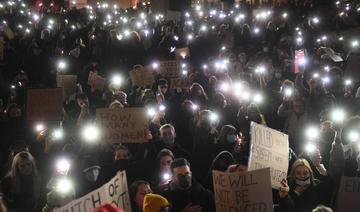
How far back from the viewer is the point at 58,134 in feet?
26.4

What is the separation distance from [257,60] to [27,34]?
5940mm

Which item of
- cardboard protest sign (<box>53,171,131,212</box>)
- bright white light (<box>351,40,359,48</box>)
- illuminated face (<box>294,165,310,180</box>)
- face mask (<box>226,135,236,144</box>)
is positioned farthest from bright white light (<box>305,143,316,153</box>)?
bright white light (<box>351,40,359,48</box>)

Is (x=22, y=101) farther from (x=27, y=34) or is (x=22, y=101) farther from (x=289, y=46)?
(x=289, y=46)

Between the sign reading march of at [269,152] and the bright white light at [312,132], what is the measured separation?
49.7 inches

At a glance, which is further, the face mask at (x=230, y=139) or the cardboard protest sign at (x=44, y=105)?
the cardboard protest sign at (x=44, y=105)

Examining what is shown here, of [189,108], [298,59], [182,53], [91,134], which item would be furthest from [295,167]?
[182,53]

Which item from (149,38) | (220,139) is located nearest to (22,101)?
(220,139)

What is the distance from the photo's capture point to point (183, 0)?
2244 cm

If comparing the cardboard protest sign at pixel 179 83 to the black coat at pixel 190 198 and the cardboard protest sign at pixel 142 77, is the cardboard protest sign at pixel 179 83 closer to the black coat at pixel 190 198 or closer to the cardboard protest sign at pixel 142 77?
the cardboard protest sign at pixel 142 77

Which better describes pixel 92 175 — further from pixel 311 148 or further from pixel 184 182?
pixel 311 148

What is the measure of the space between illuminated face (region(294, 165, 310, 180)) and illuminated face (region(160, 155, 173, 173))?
139cm

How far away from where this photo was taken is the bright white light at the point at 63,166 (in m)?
6.95

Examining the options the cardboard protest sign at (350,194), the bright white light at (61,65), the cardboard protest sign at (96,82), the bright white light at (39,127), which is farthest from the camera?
the bright white light at (61,65)

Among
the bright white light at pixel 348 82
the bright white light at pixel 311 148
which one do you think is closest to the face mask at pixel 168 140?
the bright white light at pixel 311 148
